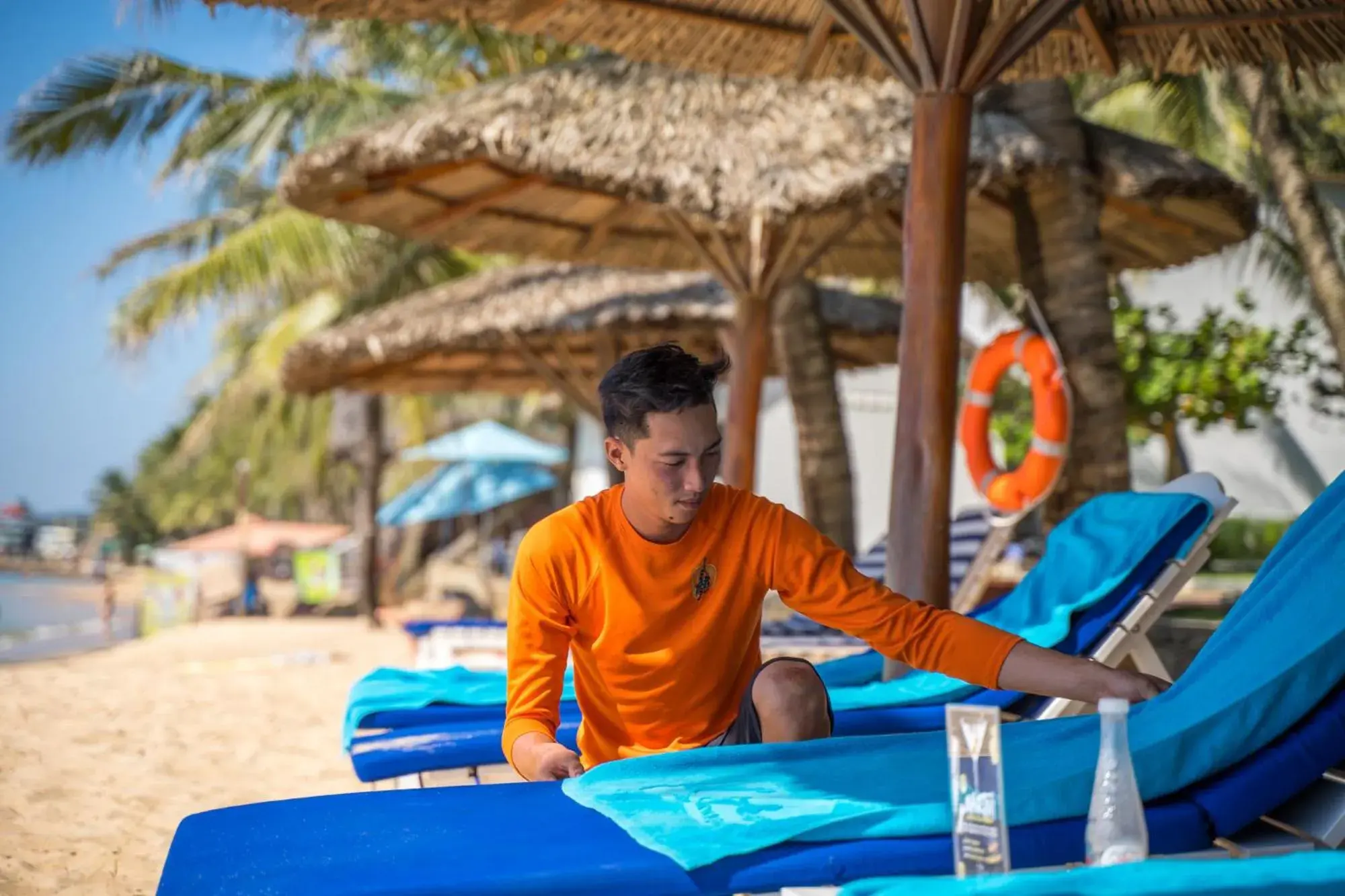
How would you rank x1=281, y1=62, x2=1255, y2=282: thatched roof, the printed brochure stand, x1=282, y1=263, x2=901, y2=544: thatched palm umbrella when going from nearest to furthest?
the printed brochure stand
x1=281, y1=62, x2=1255, y2=282: thatched roof
x1=282, y1=263, x2=901, y2=544: thatched palm umbrella

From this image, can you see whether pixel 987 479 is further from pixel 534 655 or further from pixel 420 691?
pixel 534 655

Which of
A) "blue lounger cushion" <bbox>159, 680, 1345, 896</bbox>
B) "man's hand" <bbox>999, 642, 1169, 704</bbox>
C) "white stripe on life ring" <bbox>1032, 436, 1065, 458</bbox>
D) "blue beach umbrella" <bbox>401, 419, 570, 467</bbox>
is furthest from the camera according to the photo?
"blue beach umbrella" <bbox>401, 419, 570, 467</bbox>

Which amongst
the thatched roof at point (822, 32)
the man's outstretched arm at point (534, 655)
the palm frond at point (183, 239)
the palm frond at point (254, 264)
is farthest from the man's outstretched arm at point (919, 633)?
the palm frond at point (183, 239)

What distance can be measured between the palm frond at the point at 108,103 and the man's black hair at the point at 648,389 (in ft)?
33.7

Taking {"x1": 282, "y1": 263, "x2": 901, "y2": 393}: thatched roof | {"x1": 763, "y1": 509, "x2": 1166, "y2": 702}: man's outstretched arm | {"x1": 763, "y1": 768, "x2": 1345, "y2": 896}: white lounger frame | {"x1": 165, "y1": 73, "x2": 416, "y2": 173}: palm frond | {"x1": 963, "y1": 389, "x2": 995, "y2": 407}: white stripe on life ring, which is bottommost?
{"x1": 763, "y1": 768, "x2": 1345, "y2": 896}: white lounger frame

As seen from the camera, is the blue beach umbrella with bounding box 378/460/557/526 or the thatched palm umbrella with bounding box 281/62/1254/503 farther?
the blue beach umbrella with bounding box 378/460/557/526

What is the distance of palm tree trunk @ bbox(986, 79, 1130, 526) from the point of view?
547 centimetres

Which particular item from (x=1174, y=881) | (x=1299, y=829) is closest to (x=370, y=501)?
(x=1299, y=829)

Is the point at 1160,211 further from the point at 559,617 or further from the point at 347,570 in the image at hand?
the point at 347,570

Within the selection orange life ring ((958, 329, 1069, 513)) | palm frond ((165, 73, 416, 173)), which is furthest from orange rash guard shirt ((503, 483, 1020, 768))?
palm frond ((165, 73, 416, 173))

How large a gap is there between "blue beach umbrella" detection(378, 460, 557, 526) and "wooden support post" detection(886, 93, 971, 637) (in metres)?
12.4

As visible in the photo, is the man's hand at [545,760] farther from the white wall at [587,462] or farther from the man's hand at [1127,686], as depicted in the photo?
the white wall at [587,462]

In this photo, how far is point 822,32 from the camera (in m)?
4.49

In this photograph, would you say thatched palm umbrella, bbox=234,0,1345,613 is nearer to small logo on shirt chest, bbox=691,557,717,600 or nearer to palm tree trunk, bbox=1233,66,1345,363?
small logo on shirt chest, bbox=691,557,717,600
